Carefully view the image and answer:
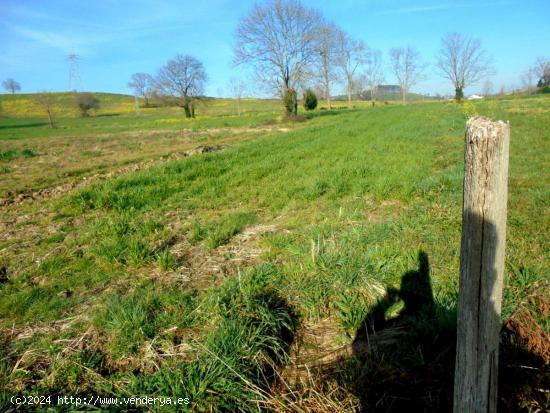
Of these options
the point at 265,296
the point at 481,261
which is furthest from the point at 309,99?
the point at 481,261

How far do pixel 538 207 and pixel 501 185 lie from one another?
190 inches

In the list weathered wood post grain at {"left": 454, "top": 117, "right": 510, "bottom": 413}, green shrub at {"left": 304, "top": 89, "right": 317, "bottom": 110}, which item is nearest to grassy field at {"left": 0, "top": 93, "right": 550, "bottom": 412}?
weathered wood post grain at {"left": 454, "top": 117, "right": 510, "bottom": 413}

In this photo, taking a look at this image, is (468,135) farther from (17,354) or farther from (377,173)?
(377,173)

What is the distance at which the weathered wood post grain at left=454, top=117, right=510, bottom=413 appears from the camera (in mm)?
1446

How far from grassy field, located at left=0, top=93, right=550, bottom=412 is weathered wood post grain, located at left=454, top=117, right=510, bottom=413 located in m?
0.61

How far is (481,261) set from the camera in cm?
153

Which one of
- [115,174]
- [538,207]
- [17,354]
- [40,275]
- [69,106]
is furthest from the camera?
[69,106]

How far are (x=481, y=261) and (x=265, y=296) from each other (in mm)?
2140

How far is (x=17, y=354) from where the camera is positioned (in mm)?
2838

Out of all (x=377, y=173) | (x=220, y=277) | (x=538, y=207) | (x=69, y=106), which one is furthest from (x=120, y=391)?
(x=69, y=106)

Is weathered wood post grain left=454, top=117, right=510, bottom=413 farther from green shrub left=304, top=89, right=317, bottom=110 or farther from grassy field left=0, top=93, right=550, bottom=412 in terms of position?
green shrub left=304, top=89, right=317, bottom=110

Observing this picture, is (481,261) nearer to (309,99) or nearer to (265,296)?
(265,296)

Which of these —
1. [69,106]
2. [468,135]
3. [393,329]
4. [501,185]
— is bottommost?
[393,329]

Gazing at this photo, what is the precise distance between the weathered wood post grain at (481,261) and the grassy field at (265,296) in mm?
612
